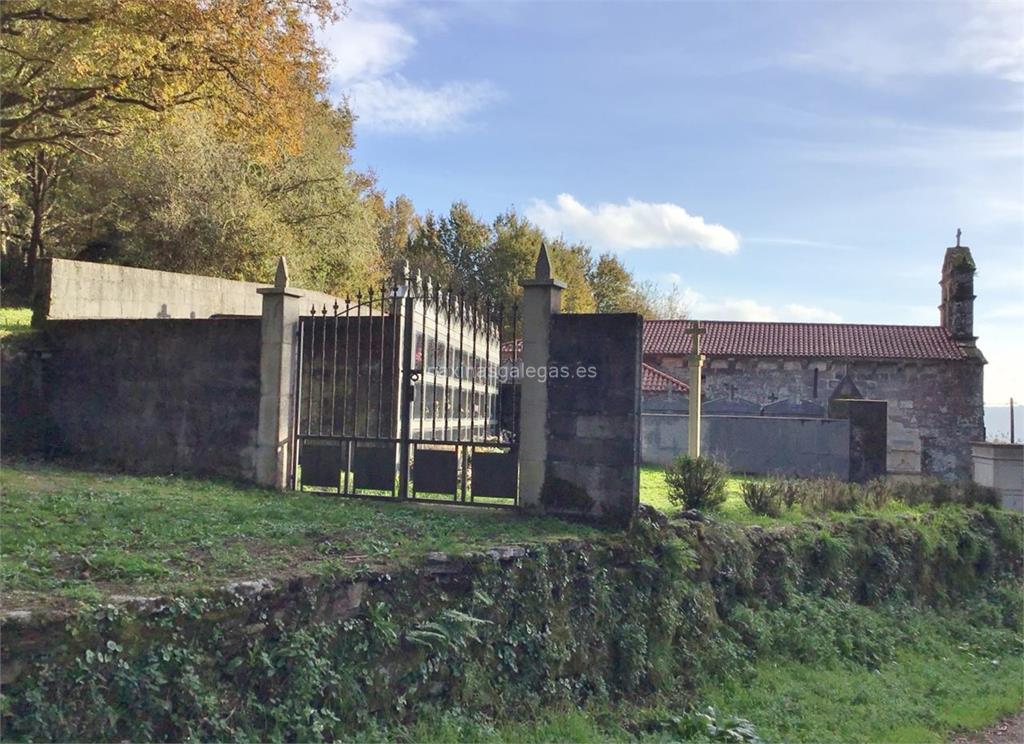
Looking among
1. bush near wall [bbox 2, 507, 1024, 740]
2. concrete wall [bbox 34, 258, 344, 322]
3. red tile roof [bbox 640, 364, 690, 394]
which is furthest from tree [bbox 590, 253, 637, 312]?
bush near wall [bbox 2, 507, 1024, 740]

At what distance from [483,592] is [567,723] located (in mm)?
1121

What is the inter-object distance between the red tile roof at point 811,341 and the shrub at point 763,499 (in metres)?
17.2

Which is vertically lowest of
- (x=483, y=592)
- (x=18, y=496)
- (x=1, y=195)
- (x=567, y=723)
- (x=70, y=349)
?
(x=567, y=723)

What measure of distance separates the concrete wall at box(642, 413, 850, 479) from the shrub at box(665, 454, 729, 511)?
6017 millimetres

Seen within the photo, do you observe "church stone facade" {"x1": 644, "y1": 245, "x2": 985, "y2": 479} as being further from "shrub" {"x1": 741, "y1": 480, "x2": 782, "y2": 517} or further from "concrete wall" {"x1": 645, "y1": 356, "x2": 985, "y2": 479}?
"shrub" {"x1": 741, "y1": 480, "x2": 782, "y2": 517}

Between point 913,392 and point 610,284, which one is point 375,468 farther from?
point 610,284

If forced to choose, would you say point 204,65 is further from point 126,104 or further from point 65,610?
point 65,610

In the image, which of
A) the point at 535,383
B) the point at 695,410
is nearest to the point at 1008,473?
the point at 695,410

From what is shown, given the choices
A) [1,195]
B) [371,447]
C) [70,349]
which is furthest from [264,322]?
[1,195]

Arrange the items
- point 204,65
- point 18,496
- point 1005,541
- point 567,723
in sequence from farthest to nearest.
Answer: point 1005,541 → point 204,65 → point 18,496 → point 567,723

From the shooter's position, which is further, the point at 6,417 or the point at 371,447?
the point at 6,417

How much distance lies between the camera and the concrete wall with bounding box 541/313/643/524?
7.96 meters

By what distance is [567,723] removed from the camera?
598 cm

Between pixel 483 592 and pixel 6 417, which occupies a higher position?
pixel 6 417
